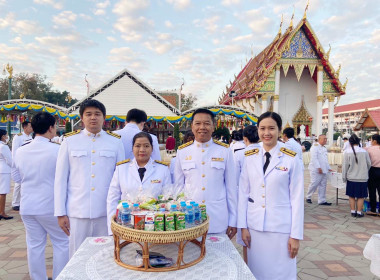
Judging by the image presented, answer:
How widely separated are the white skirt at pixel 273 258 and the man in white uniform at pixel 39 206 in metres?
2.16

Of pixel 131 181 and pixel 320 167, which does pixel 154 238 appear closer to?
pixel 131 181

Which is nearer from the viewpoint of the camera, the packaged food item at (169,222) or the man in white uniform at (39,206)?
the packaged food item at (169,222)

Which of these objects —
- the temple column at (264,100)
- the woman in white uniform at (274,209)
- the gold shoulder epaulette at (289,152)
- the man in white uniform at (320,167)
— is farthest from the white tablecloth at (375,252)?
the temple column at (264,100)

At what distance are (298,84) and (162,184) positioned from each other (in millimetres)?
23994

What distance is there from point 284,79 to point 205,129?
23.2 metres

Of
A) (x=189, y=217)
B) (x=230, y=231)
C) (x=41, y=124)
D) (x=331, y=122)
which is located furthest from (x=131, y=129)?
(x=331, y=122)

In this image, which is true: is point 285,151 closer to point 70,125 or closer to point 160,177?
point 160,177

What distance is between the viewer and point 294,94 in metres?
23.8

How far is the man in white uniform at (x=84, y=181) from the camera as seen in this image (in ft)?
8.75

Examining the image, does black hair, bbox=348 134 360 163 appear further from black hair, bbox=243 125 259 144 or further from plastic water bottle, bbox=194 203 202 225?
plastic water bottle, bbox=194 203 202 225

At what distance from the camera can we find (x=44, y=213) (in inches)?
118

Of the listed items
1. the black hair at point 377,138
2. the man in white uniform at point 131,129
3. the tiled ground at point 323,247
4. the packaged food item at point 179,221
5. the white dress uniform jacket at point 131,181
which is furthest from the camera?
the black hair at point 377,138

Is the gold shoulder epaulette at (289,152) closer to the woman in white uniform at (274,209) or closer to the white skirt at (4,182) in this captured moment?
the woman in white uniform at (274,209)


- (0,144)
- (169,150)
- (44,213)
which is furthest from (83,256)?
(169,150)
